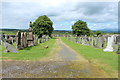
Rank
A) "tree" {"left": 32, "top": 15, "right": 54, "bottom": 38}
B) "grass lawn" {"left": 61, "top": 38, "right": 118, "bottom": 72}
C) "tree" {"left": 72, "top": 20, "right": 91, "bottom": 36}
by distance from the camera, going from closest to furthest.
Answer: "grass lawn" {"left": 61, "top": 38, "right": 118, "bottom": 72} → "tree" {"left": 32, "top": 15, "right": 54, "bottom": 38} → "tree" {"left": 72, "top": 20, "right": 91, "bottom": 36}

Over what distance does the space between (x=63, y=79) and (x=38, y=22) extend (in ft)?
153

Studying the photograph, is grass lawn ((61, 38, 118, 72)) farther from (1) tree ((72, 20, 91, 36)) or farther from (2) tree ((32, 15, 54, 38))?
(1) tree ((72, 20, 91, 36))

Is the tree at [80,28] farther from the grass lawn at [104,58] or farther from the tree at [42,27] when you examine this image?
the grass lawn at [104,58]

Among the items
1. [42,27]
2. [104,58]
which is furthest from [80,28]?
[104,58]

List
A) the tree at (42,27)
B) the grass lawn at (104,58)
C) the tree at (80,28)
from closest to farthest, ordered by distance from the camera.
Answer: the grass lawn at (104,58)
the tree at (42,27)
the tree at (80,28)

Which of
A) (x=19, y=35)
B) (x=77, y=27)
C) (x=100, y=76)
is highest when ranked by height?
(x=77, y=27)

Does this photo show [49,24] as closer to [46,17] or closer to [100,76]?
[46,17]

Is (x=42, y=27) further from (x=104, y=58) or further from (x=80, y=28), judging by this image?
(x=104, y=58)

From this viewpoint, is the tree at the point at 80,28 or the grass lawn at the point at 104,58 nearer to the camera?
the grass lawn at the point at 104,58

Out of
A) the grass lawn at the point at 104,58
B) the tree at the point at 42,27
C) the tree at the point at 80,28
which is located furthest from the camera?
the tree at the point at 80,28

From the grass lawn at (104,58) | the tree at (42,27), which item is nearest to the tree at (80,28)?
the tree at (42,27)

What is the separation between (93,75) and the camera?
235 inches

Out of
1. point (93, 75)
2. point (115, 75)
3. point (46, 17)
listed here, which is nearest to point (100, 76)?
point (93, 75)

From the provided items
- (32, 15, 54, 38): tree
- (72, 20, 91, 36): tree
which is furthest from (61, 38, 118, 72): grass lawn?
(72, 20, 91, 36): tree
